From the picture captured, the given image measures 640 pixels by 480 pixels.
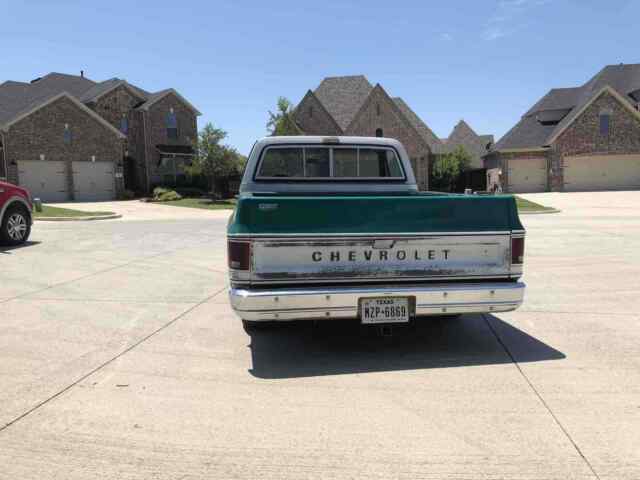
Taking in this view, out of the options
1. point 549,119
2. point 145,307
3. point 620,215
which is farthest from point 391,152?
point 549,119

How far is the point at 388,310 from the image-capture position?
469 cm

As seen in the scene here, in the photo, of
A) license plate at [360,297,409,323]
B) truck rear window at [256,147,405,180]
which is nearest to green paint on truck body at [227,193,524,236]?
license plate at [360,297,409,323]

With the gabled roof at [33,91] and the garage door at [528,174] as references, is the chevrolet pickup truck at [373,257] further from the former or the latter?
the garage door at [528,174]

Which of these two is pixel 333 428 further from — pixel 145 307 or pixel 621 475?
pixel 145 307

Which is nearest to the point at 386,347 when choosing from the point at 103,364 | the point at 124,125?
the point at 103,364

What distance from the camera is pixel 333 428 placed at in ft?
11.8

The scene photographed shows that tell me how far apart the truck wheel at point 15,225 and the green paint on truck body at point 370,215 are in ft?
32.6

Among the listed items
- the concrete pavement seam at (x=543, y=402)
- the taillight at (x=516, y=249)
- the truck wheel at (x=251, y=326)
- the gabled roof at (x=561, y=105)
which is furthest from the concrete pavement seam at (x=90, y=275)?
the gabled roof at (x=561, y=105)

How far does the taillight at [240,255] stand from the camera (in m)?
4.46

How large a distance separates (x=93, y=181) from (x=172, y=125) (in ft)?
25.9

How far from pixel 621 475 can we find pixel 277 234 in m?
2.82

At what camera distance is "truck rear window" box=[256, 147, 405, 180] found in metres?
→ 6.38

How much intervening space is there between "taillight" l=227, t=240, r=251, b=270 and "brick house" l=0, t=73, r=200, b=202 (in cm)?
3410

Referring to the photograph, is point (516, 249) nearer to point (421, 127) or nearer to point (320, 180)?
point (320, 180)
